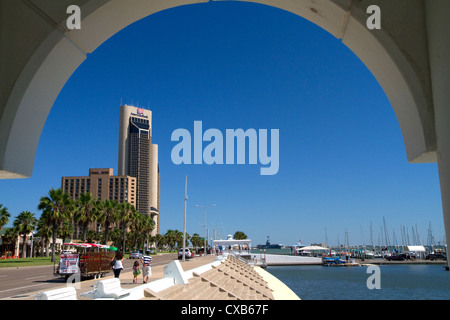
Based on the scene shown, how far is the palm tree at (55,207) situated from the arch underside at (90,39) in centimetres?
5089

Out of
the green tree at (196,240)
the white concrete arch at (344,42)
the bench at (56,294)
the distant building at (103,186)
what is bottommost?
the green tree at (196,240)

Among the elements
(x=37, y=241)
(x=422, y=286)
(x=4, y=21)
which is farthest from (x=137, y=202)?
(x=4, y=21)

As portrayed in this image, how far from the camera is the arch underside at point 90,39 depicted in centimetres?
293

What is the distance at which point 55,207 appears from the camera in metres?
49.9

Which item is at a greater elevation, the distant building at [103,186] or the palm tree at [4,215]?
the distant building at [103,186]

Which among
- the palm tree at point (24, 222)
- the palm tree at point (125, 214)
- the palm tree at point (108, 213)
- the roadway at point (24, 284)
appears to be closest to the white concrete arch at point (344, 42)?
the roadway at point (24, 284)

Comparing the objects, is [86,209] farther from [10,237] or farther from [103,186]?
[103,186]

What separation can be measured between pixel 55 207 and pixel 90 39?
2024 inches

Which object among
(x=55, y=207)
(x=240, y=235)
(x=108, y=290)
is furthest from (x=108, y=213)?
(x=240, y=235)

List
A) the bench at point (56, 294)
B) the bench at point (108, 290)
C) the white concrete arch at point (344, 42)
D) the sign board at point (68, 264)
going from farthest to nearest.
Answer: the sign board at point (68, 264)
the bench at point (108, 290)
the bench at point (56, 294)
the white concrete arch at point (344, 42)

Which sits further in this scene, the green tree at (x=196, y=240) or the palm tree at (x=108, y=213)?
the green tree at (x=196, y=240)

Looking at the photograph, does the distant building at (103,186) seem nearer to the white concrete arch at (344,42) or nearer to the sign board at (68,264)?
the sign board at (68,264)

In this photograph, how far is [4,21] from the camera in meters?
3.13
